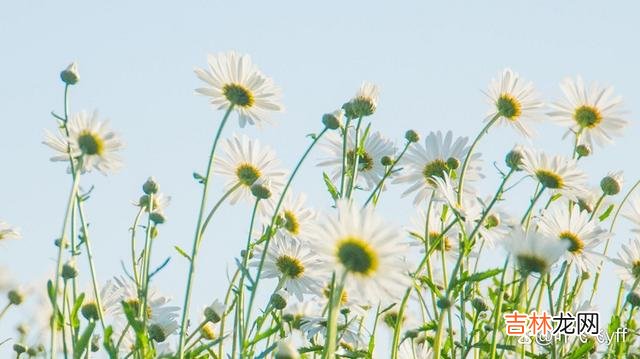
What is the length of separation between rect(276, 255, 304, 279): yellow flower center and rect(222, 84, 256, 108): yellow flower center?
0.47m

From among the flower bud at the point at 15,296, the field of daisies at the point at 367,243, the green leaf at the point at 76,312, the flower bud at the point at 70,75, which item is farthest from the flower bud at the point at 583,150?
the flower bud at the point at 15,296

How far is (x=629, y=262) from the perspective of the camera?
3.63 m

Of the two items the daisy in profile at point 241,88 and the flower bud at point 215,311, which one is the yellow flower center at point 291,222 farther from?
the flower bud at point 215,311

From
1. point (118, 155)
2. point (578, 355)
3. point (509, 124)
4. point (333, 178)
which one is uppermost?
point (509, 124)

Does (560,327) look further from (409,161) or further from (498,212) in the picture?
(409,161)

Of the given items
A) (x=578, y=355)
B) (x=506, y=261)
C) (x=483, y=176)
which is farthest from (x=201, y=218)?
(x=483, y=176)

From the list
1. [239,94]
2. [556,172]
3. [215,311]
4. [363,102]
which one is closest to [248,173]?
[239,94]

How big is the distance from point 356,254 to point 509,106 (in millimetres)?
1749

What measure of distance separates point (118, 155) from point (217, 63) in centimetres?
48

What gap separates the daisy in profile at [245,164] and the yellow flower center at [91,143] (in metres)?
0.63

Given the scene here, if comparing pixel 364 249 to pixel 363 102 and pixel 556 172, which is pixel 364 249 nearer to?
pixel 363 102

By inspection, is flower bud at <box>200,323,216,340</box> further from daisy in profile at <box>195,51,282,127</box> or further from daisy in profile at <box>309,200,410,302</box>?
daisy in profile at <box>309,200,410,302</box>

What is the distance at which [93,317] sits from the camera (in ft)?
10.7

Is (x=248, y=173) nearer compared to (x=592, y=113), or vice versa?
(x=248, y=173)
